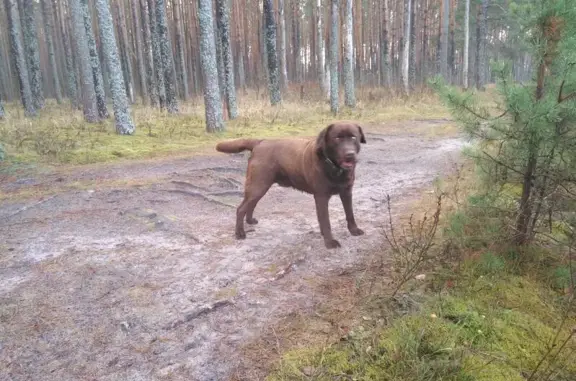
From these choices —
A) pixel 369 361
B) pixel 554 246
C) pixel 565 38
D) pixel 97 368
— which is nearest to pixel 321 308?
pixel 369 361

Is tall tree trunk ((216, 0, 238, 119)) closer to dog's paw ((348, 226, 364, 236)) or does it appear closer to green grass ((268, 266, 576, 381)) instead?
dog's paw ((348, 226, 364, 236))

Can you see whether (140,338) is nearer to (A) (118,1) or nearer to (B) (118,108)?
(B) (118,108)

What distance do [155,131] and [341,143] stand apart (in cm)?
867

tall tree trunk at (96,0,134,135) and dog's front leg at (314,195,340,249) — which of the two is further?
tall tree trunk at (96,0,134,135)

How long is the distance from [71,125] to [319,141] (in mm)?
9763

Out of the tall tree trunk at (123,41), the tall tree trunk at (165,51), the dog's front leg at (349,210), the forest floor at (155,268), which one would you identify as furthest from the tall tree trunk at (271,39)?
the dog's front leg at (349,210)

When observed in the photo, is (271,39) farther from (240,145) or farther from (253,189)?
(253,189)

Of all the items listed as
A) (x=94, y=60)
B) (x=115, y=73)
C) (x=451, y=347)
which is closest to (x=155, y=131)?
(x=115, y=73)

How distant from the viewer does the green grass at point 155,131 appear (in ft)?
29.3

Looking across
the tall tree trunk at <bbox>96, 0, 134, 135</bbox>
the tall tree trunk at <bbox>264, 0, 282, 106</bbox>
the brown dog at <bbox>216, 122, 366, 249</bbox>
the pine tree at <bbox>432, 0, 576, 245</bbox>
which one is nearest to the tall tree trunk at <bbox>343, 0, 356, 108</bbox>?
the tall tree trunk at <bbox>264, 0, 282, 106</bbox>

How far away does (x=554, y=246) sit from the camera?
12.2ft

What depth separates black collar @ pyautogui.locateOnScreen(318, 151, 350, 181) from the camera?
13.8ft

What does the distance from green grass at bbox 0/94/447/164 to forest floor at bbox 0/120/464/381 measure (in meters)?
1.56

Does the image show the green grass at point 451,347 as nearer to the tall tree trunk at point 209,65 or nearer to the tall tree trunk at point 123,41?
the tall tree trunk at point 209,65
